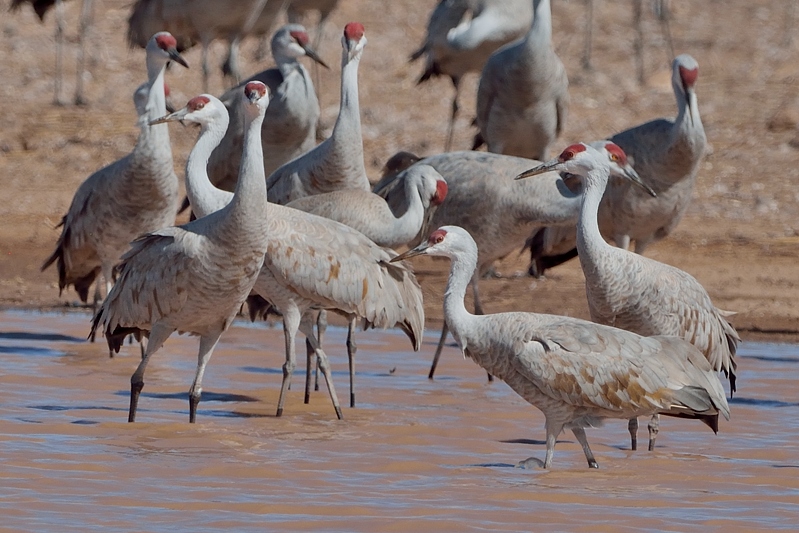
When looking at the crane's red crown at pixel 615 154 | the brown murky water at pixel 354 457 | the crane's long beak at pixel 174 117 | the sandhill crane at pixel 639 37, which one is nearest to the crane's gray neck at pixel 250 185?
the crane's long beak at pixel 174 117

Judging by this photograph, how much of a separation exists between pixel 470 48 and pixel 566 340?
7.44 metres

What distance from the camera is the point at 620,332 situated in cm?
645

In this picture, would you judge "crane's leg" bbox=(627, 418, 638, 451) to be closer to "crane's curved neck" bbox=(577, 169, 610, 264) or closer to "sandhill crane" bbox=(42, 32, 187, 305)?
"crane's curved neck" bbox=(577, 169, 610, 264)

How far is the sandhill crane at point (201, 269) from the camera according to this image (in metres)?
6.75

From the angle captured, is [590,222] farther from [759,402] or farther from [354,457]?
[759,402]

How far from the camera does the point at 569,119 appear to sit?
15.3 m

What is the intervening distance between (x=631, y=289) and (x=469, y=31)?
22.8ft

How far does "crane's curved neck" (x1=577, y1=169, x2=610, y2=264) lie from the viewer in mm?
6816

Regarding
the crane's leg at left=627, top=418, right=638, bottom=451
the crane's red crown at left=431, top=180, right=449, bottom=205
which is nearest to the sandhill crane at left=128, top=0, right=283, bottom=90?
the crane's red crown at left=431, top=180, right=449, bottom=205

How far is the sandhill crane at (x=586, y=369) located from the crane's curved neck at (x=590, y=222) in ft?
1.51

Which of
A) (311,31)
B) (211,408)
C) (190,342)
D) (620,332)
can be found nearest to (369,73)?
(311,31)

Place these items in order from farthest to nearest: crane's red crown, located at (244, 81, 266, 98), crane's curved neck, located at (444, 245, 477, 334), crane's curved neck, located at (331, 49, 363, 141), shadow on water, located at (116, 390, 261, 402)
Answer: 1. crane's curved neck, located at (331, 49, 363, 141)
2. shadow on water, located at (116, 390, 261, 402)
3. crane's red crown, located at (244, 81, 266, 98)
4. crane's curved neck, located at (444, 245, 477, 334)

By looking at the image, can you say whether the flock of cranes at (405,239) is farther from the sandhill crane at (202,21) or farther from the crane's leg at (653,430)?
the sandhill crane at (202,21)

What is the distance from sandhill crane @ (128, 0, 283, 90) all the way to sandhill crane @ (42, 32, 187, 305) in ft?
13.4
